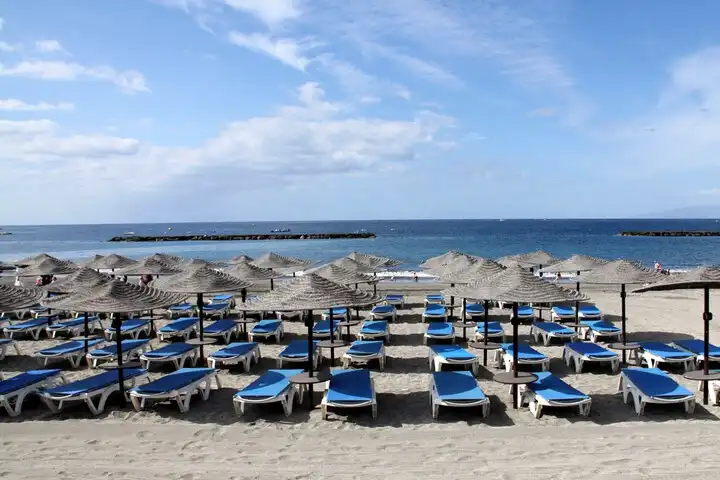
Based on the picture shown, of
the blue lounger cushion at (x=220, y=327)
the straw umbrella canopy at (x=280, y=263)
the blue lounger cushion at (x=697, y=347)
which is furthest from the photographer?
the straw umbrella canopy at (x=280, y=263)

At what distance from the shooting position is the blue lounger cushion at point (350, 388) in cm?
700

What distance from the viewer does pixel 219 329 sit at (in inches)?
479

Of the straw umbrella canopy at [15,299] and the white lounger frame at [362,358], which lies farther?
the white lounger frame at [362,358]

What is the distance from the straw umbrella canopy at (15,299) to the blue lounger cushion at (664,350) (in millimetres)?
10670

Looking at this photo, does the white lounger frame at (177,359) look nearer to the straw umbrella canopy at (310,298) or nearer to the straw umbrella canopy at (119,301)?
the straw umbrella canopy at (119,301)

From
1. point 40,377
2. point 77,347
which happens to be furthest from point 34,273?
point 40,377

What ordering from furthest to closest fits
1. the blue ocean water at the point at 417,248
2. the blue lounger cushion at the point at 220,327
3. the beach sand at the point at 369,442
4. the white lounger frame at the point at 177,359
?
the blue ocean water at the point at 417,248, the blue lounger cushion at the point at 220,327, the white lounger frame at the point at 177,359, the beach sand at the point at 369,442

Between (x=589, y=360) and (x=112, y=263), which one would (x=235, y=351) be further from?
(x=112, y=263)

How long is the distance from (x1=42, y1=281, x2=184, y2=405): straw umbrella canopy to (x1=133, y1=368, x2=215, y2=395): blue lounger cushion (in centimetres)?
42

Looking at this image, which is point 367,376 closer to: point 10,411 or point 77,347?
point 10,411

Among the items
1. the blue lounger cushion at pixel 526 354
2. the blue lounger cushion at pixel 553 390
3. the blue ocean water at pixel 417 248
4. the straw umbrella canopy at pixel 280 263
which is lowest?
the blue ocean water at pixel 417 248

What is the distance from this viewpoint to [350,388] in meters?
7.41

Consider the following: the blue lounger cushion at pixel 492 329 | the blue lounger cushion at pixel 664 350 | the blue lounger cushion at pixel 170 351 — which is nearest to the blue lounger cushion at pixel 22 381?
the blue lounger cushion at pixel 170 351

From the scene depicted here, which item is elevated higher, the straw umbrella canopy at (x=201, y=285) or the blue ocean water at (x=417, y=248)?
the straw umbrella canopy at (x=201, y=285)
